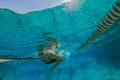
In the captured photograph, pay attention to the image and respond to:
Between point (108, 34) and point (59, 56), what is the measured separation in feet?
14.0

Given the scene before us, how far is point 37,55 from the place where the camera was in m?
14.7

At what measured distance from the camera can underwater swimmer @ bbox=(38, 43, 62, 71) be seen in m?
13.5

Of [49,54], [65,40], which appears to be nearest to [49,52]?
[49,54]

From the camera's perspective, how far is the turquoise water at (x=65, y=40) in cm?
977

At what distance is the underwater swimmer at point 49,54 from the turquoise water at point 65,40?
0.50 meters

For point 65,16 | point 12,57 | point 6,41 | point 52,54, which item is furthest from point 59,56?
point 65,16

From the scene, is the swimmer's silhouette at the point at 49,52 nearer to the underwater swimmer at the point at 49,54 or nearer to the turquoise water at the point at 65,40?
the underwater swimmer at the point at 49,54

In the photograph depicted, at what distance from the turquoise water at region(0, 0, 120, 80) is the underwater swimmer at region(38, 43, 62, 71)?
0.50 m

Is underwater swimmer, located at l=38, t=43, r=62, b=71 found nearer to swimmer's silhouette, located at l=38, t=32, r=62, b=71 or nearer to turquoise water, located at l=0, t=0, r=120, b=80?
swimmer's silhouette, located at l=38, t=32, r=62, b=71

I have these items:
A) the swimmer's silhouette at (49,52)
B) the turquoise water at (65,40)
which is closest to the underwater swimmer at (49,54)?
the swimmer's silhouette at (49,52)

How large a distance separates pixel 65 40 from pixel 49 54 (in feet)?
7.44

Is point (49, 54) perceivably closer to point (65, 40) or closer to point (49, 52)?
point (49, 52)

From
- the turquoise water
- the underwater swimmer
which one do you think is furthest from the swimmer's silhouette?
the turquoise water

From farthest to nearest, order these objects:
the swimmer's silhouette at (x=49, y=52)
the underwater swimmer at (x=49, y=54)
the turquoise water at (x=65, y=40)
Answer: the underwater swimmer at (x=49, y=54), the swimmer's silhouette at (x=49, y=52), the turquoise water at (x=65, y=40)
